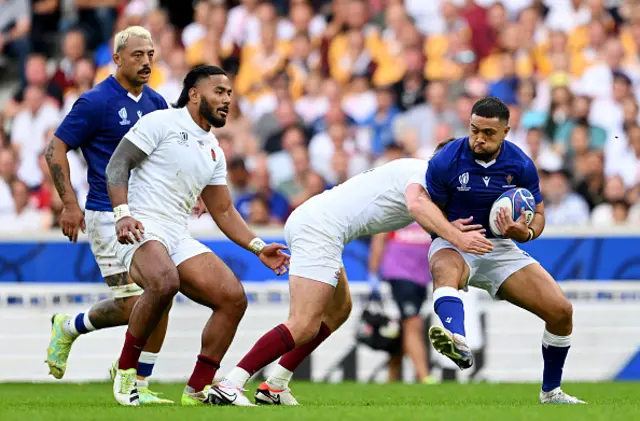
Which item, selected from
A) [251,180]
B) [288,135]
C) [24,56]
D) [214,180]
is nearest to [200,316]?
[251,180]

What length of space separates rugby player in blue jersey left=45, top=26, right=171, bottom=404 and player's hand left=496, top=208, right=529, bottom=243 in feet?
8.96

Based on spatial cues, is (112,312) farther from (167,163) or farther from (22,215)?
(22,215)

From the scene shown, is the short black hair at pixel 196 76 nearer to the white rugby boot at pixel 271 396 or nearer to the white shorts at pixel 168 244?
the white shorts at pixel 168 244

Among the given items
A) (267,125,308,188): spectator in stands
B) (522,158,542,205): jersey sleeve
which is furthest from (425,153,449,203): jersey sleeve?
(267,125,308,188): spectator in stands

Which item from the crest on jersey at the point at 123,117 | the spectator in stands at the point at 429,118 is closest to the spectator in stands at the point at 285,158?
the spectator in stands at the point at 429,118

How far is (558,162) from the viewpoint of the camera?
620 inches

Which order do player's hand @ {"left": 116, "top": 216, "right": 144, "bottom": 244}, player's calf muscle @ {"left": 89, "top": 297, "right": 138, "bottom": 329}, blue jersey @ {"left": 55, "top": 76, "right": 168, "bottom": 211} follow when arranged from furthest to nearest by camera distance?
player's calf muscle @ {"left": 89, "top": 297, "right": 138, "bottom": 329}
blue jersey @ {"left": 55, "top": 76, "right": 168, "bottom": 211}
player's hand @ {"left": 116, "top": 216, "right": 144, "bottom": 244}

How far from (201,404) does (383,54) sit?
9826 millimetres

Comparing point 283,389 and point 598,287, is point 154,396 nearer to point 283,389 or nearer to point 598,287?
point 283,389

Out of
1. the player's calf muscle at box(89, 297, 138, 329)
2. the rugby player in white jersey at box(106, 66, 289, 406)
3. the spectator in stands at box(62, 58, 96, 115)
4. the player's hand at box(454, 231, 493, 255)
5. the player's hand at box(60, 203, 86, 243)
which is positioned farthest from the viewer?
the spectator in stands at box(62, 58, 96, 115)

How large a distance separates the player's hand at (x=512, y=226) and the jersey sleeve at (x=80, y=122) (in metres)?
3.08

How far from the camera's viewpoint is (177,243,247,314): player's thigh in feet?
28.5

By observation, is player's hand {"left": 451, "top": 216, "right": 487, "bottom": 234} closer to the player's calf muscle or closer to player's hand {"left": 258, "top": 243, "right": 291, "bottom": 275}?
player's hand {"left": 258, "top": 243, "right": 291, "bottom": 275}

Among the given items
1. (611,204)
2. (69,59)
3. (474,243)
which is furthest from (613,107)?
(474,243)
